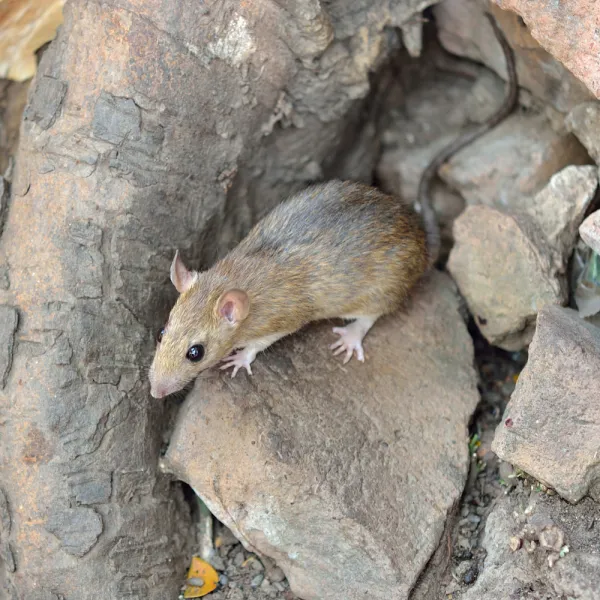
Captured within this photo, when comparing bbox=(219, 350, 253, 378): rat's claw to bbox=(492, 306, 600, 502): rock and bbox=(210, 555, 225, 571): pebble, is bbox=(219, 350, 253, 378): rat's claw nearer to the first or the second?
bbox=(210, 555, 225, 571): pebble

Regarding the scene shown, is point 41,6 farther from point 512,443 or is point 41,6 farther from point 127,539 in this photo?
point 512,443

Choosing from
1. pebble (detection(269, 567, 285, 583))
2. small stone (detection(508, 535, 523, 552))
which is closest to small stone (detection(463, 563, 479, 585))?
small stone (detection(508, 535, 523, 552))

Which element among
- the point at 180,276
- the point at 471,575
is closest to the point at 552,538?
the point at 471,575

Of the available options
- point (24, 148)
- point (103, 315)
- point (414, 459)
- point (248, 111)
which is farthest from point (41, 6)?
point (414, 459)

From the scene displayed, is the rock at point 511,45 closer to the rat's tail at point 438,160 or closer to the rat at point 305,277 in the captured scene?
the rat's tail at point 438,160

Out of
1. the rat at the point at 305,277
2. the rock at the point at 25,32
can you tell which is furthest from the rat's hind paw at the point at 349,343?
the rock at the point at 25,32

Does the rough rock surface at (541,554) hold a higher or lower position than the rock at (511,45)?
lower

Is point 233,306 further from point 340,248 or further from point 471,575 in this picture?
point 471,575
